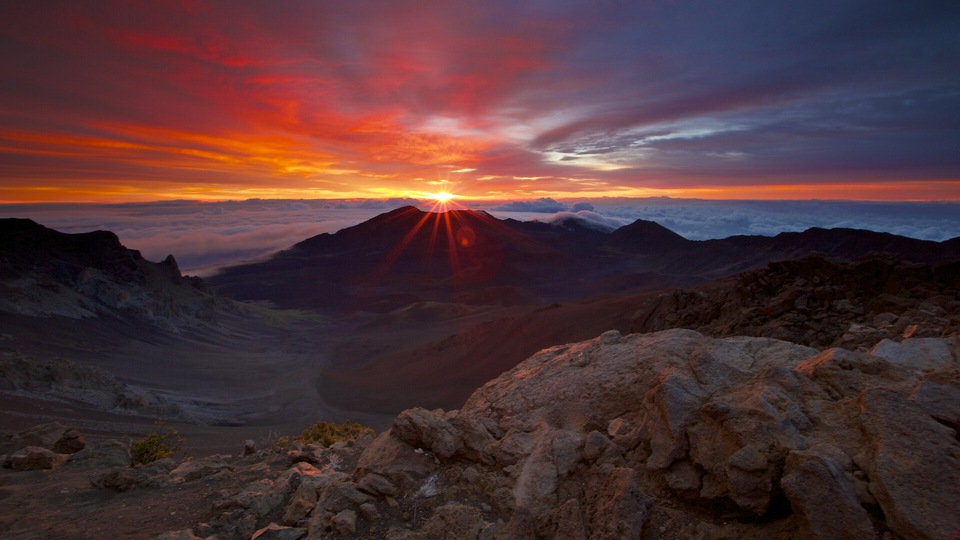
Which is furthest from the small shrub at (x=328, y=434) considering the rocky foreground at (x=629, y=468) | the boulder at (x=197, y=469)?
the rocky foreground at (x=629, y=468)

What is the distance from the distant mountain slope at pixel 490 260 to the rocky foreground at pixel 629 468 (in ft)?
220

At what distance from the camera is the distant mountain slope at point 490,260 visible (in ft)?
271

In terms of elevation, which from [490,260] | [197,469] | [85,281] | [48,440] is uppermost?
[197,469]

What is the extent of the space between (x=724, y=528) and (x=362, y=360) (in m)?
45.6

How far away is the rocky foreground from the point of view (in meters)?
3.54

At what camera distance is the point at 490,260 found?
113125 mm

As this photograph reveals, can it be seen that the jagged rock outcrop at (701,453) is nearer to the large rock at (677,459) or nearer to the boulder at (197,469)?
the large rock at (677,459)

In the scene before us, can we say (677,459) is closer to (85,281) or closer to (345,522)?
(345,522)

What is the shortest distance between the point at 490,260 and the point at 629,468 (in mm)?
108525

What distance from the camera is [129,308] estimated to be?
52.0 meters

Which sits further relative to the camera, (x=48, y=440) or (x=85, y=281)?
(x=85, y=281)

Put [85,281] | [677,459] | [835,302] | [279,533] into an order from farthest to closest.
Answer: [85,281] → [835,302] → [279,533] → [677,459]

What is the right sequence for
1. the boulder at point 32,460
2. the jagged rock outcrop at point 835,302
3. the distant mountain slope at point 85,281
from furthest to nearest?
1. the distant mountain slope at point 85,281
2. the jagged rock outcrop at point 835,302
3. the boulder at point 32,460

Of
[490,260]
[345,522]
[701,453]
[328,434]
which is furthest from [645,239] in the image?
[345,522]
